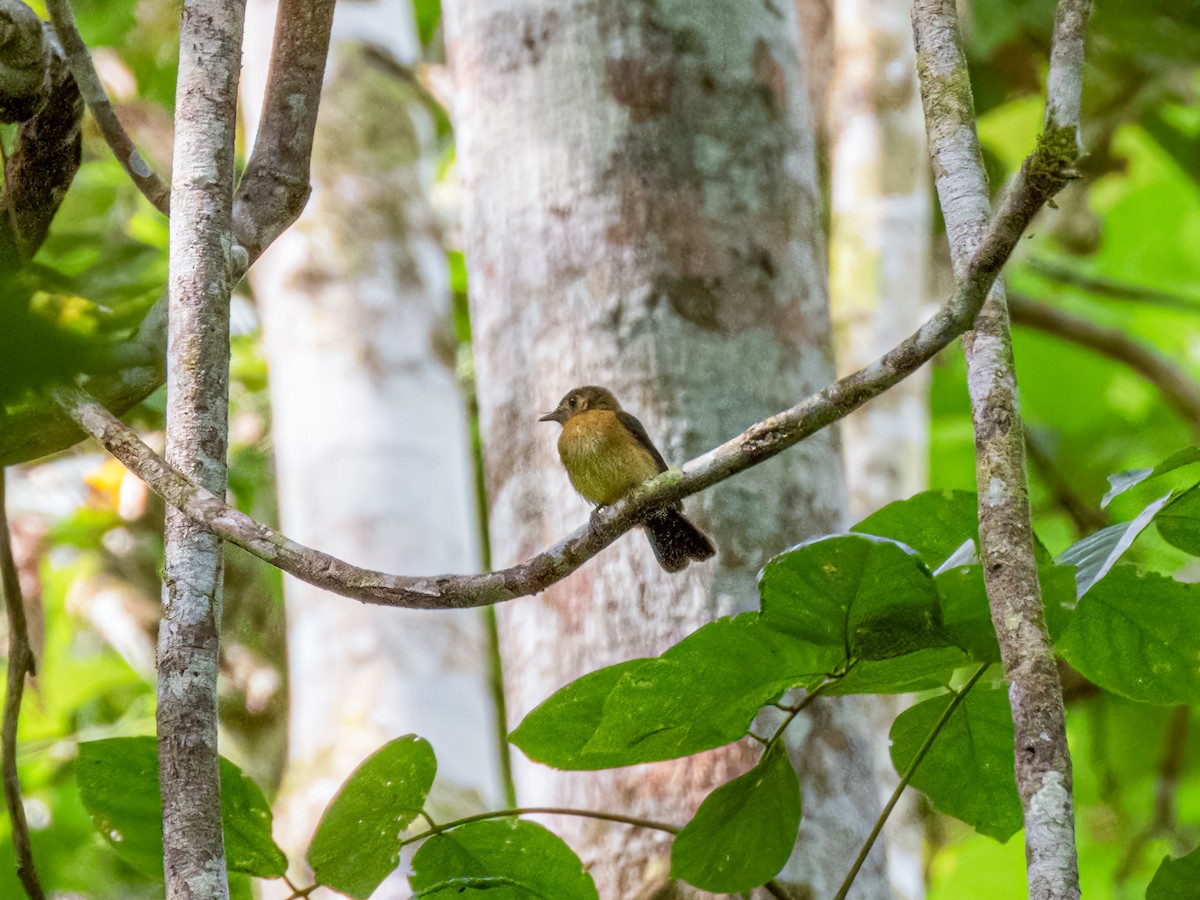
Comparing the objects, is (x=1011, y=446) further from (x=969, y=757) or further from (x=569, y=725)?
(x=569, y=725)

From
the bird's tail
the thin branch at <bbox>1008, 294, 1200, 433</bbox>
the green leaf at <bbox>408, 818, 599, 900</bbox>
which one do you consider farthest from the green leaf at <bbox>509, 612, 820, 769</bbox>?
the thin branch at <bbox>1008, 294, 1200, 433</bbox>

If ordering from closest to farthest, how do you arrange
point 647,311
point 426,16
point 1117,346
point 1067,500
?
point 647,311, point 1067,500, point 1117,346, point 426,16

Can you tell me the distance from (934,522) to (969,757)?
1.03ft

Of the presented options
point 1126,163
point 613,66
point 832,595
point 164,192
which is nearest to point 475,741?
point 613,66

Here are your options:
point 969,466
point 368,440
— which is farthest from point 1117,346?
point 368,440

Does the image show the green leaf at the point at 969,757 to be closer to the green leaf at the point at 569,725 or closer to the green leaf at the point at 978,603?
the green leaf at the point at 978,603

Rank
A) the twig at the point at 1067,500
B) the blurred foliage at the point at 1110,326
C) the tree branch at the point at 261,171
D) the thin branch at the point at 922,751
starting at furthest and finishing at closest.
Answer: the twig at the point at 1067,500 → the blurred foliage at the point at 1110,326 → the tree branch at the point at 261,171 → the thin branch at the point at 922,751

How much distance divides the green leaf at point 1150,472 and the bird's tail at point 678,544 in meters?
0.76

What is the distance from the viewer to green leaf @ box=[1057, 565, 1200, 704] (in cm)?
152

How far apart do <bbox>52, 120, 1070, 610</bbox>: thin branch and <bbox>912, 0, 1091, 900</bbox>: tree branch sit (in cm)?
6

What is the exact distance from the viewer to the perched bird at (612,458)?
2.15 meters

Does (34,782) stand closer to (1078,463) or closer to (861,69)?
(861,69)

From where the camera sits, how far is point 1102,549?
144cm

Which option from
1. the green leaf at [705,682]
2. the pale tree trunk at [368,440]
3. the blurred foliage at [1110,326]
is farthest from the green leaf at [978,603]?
the blurred foliage at [1110,326]
